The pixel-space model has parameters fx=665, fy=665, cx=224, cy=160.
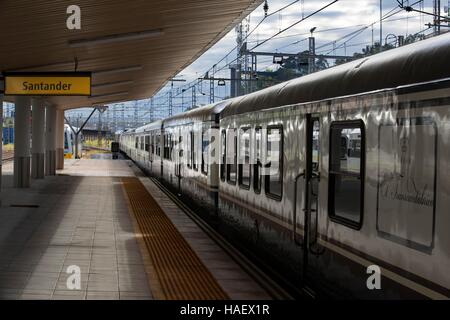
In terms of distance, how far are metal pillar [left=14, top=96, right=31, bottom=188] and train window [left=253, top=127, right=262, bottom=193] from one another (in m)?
15.0

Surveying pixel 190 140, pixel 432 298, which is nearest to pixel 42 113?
pixel 190 140

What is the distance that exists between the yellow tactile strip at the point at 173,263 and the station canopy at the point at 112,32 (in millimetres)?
4348

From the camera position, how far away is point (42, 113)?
1079 inches

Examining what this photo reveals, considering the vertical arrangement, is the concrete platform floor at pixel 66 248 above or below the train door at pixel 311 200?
below

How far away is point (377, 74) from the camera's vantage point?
6113mm

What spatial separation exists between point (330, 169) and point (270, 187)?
8.31ft

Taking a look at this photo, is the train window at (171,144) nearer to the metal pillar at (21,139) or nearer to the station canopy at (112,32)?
the station canopy at (112,32)

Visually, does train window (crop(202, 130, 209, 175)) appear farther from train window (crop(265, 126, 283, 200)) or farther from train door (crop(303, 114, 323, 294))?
train door (crop(303, 114, 323, 294))

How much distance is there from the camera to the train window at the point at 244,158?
10969 mm

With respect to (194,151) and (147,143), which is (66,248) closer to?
(194,151)

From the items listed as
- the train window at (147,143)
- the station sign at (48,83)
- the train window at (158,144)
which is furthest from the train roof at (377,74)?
the train window at (147,143)

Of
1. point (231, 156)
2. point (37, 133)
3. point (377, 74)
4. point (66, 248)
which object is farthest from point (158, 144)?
point (377, 74)
